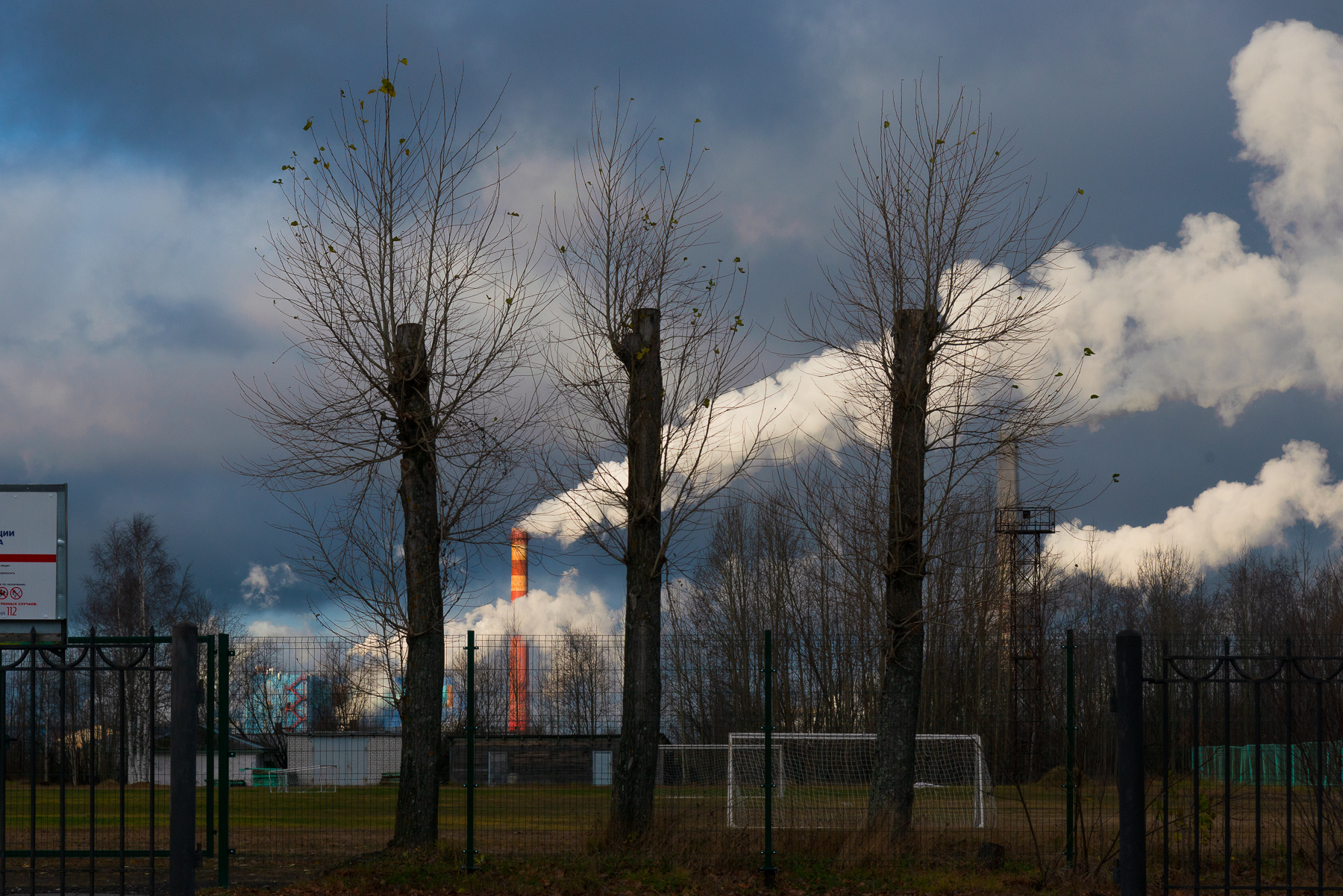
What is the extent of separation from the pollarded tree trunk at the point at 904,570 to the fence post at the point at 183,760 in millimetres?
7121

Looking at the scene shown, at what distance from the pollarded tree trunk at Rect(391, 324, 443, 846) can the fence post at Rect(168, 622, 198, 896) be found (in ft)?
11.7

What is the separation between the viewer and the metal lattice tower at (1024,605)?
33500 millimetres

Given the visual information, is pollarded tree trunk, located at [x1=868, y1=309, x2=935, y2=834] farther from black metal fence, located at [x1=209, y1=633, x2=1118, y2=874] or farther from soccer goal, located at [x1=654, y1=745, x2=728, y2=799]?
soccer goal, located at [x1=654, y1=745, x2=728, y2=799]

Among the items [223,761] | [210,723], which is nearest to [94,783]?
[210,723]

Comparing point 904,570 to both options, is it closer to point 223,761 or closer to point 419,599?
point 419,599

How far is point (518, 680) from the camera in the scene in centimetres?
1449

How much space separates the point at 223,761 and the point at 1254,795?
9.92 metres

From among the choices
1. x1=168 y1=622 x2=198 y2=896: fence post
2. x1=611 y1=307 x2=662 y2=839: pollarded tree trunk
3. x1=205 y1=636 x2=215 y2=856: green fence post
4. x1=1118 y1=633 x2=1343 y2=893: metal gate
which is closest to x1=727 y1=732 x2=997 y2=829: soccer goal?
x1=611 y1=307 x2=662 y2=839: pollarded tree trunk

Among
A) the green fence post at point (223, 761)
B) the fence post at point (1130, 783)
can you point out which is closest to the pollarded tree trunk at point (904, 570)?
the fence post at point (1130, 783)

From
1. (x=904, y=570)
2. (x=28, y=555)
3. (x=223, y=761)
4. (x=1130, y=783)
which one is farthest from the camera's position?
(x=904, y=570)

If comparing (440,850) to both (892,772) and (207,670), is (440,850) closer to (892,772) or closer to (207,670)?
(207,670)

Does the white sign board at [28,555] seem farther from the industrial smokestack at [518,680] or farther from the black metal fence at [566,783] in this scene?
the industrial smokestack at [518,680]

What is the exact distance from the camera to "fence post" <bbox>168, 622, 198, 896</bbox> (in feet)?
25.5

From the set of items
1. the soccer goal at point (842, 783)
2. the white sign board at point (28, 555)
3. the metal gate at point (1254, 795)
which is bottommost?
the soccer goal at point (842, 783)
